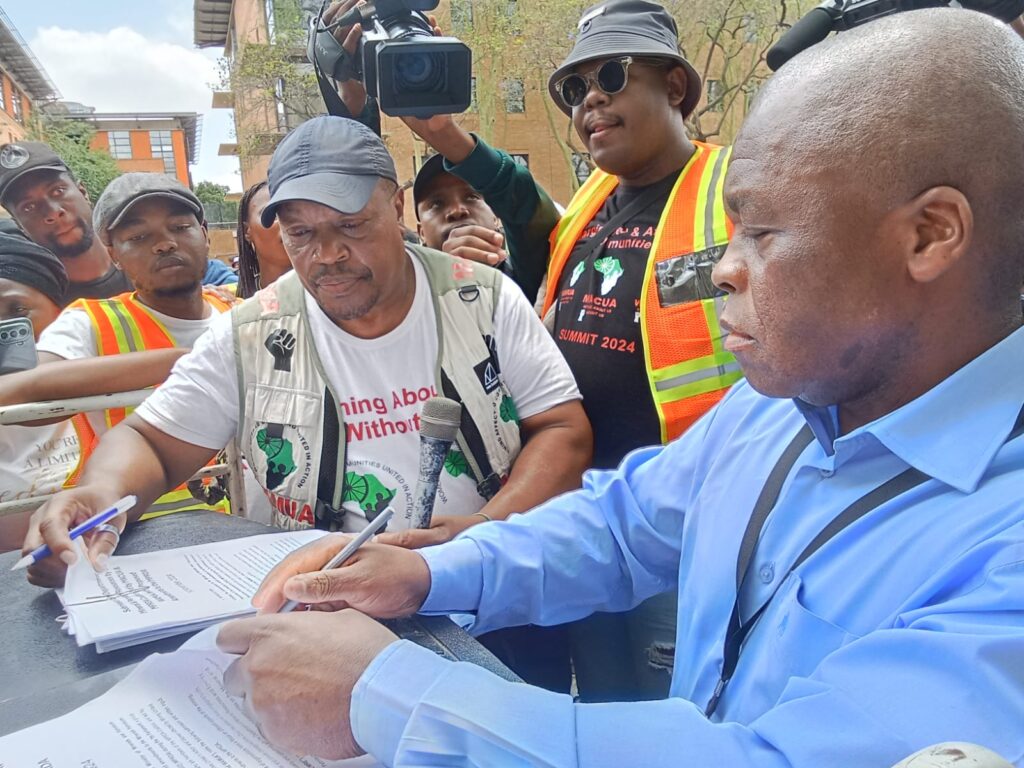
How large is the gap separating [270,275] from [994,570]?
3.31 meters

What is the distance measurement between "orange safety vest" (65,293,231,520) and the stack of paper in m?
1.23

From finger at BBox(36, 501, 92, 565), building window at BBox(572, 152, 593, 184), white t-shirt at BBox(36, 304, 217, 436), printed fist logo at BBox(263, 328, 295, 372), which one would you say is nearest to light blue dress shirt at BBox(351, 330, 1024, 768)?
finger at BBox(36, 501, 92, 565)

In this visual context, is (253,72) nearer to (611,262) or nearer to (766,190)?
(611,262)

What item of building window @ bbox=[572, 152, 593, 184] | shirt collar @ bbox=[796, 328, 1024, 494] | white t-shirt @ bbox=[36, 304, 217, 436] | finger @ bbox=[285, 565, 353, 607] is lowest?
finger @ bbox=[285, 565, 353, 607]

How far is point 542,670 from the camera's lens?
2.30 m

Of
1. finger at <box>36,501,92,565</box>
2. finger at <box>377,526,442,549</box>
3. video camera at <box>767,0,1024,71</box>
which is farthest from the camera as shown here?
video camera at <box>767,0,1024,71</box>

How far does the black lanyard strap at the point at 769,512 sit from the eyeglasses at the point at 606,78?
1672 mm

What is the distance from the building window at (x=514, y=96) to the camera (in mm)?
20203

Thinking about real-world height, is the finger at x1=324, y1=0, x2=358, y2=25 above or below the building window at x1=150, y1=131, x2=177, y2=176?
below

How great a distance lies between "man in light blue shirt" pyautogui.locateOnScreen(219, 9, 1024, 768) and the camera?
80 centimetres

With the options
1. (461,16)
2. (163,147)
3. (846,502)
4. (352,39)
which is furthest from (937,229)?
(163,147)

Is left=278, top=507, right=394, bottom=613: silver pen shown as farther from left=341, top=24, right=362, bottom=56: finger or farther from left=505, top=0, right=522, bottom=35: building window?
left=505, top=0, right=522, bottom=35: building window

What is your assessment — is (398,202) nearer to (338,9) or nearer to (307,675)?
(338,9)

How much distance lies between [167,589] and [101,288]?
305 cm
